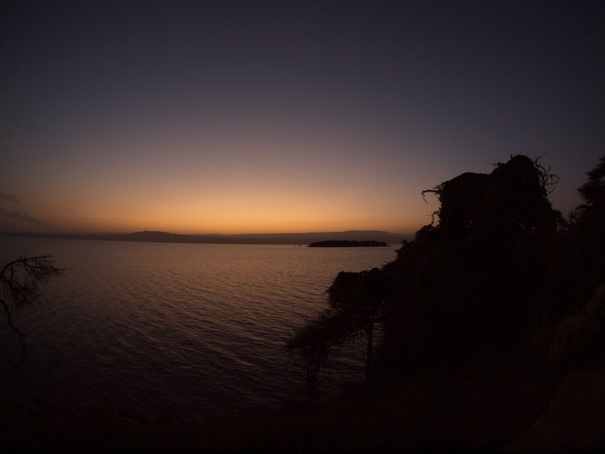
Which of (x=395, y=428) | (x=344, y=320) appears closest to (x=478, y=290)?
(x=344, y=320)

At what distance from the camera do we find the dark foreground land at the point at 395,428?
25.0 feet

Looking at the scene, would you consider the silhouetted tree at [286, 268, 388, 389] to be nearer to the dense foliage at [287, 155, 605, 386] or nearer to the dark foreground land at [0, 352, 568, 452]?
the dense foliage at [287, 155, 605, 386]

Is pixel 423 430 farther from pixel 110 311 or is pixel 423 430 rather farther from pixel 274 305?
pixel 110 311

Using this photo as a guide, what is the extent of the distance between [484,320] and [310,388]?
11.0 m

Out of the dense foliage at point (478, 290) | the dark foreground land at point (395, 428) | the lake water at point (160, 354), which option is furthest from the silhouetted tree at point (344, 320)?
the dark foreground land at point (395, 428)

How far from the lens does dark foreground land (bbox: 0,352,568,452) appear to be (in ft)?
25.0

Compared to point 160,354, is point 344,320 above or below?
above

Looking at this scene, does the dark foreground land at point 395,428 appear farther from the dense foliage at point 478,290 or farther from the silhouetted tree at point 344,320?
the silhouetted tree at point 344,320

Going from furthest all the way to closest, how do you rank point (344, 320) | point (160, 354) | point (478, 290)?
point (160, 354) → point (344, 320) → point (478, 290)

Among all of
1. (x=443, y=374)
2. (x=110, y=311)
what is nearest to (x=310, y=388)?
(x=443, y=374)

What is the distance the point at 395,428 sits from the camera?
8383 mm

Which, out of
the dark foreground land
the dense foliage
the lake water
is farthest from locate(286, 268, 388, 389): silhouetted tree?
the dark foreground land

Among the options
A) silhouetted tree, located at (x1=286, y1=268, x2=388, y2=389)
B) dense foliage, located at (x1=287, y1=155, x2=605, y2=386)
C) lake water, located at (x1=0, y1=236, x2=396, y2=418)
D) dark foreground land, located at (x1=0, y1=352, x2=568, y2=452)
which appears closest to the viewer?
dark foreground land, located at (x1=0, y1=352, x2=568, y2=452)

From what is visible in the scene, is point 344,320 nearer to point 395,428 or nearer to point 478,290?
point 478,290
